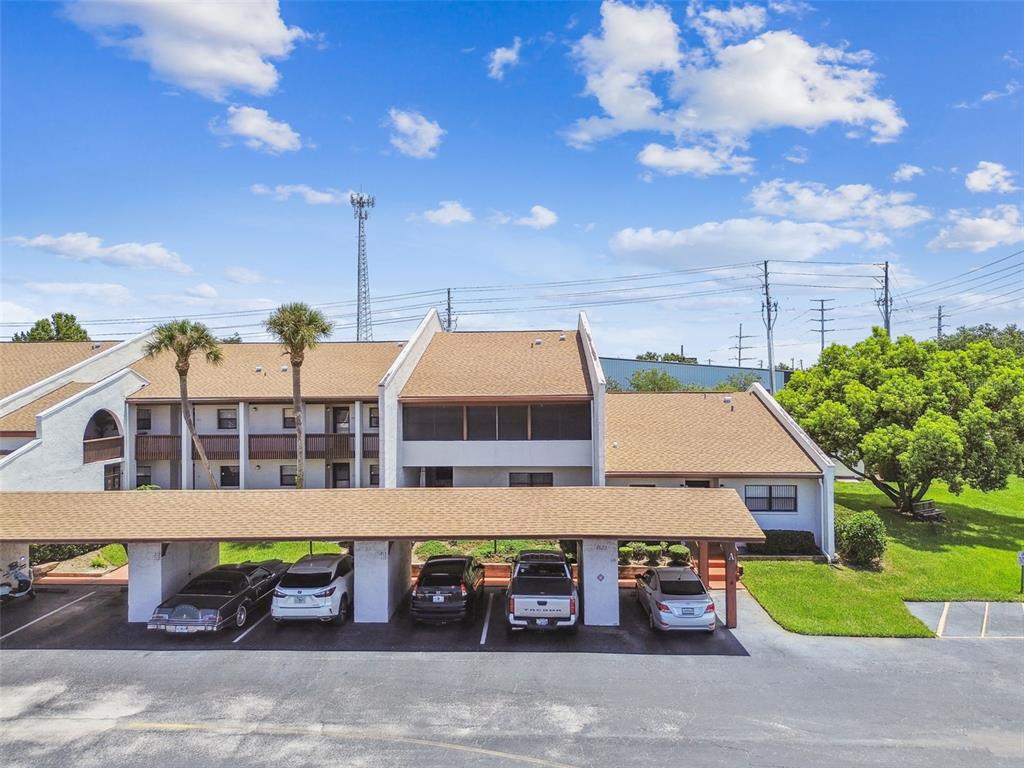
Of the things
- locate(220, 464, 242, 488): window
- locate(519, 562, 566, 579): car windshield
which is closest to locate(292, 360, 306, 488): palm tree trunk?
locate(220, 464, 242, 488): window

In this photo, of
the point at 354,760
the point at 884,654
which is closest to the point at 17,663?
the point at 354,760

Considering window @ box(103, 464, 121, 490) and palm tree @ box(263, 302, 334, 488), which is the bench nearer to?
palm tree @ box(263, 302, 334, 488)

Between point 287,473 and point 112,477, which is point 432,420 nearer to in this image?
point 287,473

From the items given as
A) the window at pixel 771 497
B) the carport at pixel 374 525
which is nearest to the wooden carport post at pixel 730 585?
the carport at pixel 374 525

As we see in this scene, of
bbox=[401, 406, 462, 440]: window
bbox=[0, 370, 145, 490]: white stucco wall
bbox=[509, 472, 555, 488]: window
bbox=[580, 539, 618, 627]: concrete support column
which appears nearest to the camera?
bbox=[580, 539, 618, 627]: concrete support column

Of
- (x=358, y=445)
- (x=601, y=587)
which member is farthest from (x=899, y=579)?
(x=358, y=445)

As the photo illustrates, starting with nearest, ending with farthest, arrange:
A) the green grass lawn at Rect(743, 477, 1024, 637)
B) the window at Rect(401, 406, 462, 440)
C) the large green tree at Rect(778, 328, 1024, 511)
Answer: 1. the green grass lawn at Rect(743, 477, 1024, 637)
2. the large green tree at Rect(778, 328, 1024, 511)
3. the window at Rect(401, 406, 462, 440)

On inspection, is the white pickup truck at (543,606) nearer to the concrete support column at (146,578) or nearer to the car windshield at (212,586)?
the car windshield at (212,586)
